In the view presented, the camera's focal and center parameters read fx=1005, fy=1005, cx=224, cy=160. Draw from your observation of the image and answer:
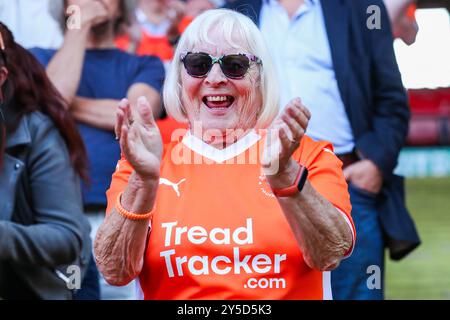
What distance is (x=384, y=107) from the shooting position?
322 cm

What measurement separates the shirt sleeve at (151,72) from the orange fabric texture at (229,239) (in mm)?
827

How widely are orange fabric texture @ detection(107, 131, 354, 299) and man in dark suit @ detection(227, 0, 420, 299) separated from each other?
0.66 meters

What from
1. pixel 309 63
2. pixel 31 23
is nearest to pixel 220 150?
pixel 309 63

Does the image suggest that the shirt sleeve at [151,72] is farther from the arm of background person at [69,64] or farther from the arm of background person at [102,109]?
the arm of background person at [69,64]

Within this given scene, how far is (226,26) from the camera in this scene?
8.16ft

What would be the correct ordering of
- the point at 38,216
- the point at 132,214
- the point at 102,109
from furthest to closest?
the point at 102,109 → the point at 38,216 → the point at 132,214

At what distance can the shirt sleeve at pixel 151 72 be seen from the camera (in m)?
3.24

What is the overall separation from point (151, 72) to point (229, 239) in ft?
3.34

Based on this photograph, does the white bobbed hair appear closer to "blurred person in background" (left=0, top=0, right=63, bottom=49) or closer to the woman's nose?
the woman's nose

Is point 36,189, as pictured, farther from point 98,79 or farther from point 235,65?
point 235,65

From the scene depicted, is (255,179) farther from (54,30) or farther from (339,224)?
(54,30)

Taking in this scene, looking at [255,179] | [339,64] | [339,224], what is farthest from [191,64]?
[339,64]

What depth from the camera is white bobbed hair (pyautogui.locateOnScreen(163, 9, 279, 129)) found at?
8.18ft
